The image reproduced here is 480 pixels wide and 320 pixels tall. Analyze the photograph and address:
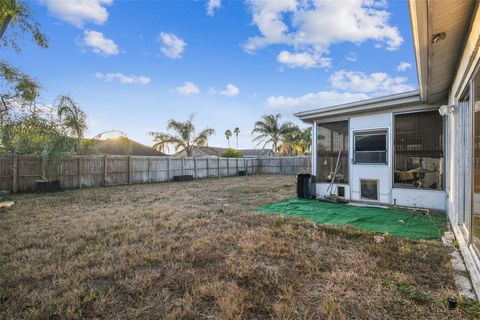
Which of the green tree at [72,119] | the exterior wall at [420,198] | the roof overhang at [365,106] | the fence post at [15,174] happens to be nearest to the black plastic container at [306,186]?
the roof overhang at [365,106]

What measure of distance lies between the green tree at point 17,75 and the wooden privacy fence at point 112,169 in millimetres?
2116

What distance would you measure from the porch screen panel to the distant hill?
1041 cm

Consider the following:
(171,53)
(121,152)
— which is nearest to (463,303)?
(171,53)

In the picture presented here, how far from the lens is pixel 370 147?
6.05 meters

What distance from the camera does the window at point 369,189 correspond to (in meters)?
5.94

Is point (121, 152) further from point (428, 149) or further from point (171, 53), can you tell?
point (428, 149)

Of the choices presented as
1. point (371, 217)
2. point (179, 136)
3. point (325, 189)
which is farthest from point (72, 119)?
point (371, 217)

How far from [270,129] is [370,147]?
53.9 feet

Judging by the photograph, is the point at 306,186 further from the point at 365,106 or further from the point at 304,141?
the point at 304,141

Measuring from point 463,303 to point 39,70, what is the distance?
1162cm

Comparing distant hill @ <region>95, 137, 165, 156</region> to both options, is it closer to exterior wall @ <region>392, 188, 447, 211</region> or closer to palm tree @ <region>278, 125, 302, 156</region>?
exterior wall @ <region>392, 188, 447, 211</region>

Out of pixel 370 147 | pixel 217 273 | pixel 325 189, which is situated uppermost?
pixel 370 147

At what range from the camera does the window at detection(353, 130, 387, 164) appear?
19.1 ft

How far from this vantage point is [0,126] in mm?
7570
